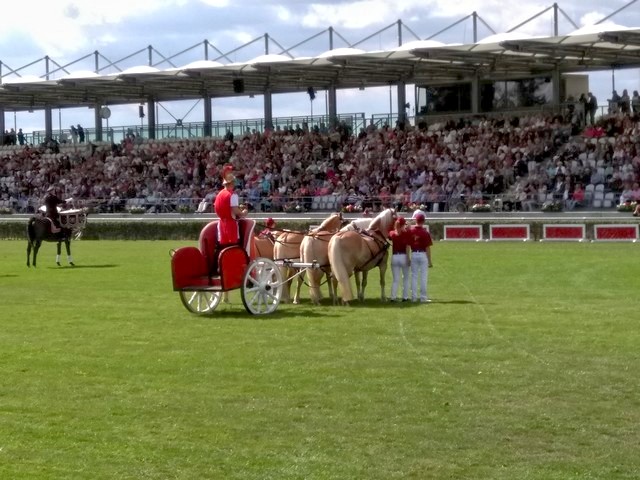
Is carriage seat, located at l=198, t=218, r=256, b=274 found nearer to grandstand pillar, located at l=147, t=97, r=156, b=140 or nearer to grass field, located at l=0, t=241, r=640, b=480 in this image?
grass field, located at l=0, t=241, r=640, b=480

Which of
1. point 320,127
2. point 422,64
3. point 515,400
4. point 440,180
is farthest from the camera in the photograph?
point 320,127

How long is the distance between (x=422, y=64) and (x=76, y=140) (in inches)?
864

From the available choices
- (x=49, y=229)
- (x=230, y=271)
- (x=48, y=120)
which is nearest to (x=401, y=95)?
(x=48, y=120)

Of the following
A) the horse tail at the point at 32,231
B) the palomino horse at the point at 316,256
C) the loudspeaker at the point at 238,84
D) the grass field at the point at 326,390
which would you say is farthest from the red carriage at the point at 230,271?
the loudspeaker at the point at 238,84

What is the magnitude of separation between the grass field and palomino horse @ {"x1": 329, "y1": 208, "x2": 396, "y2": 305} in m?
0.49

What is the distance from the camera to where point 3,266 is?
29688mm

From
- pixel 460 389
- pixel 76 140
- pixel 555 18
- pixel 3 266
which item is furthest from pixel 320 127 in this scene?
pixel 460 389

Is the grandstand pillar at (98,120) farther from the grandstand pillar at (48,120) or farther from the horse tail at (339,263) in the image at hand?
the horse tail at (339,263)

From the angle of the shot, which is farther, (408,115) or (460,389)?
(408,115)

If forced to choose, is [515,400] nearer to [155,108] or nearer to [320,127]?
[320,127]

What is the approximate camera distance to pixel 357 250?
58.4 feet

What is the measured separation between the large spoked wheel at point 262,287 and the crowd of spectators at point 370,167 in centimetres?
2359

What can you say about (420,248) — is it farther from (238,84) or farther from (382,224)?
(238,84)

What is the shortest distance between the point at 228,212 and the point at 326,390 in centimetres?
589
